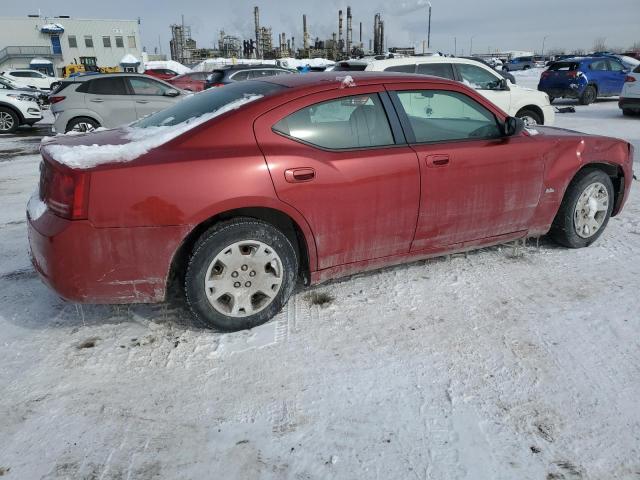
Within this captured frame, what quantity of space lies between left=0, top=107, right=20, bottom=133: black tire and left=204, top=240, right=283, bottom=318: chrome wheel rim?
13038mm

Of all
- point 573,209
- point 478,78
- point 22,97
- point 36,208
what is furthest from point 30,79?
point 573,209

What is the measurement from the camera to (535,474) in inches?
76.4

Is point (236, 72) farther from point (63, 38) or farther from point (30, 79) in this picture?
point (63, 38)

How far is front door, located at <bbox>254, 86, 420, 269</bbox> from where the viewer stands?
287 cm

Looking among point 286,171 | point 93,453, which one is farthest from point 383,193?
point 93,453

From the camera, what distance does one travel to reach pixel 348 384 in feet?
8.16

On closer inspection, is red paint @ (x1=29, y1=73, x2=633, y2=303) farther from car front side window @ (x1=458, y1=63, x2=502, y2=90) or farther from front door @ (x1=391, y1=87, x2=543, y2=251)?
car front side window @ (x1=458, y1=63, x2=502, y2=90)

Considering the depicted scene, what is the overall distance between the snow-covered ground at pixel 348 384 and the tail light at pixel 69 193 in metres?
0.83

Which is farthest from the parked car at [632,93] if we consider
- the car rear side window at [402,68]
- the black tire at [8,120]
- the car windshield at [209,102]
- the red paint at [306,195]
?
the black tire at [8,120]

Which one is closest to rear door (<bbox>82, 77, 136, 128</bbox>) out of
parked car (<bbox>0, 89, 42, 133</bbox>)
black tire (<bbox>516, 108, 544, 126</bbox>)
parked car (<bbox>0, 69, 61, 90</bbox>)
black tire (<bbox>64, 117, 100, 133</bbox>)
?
black tire (<bbox>64, 117, 100, 133</bbox>)

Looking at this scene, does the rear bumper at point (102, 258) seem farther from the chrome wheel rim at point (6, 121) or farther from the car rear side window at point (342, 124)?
the chrome wheel rim at point (6, 121)

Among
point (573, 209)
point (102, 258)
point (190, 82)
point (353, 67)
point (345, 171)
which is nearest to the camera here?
point (102, 258)

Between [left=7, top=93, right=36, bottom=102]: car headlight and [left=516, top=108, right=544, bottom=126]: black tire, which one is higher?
[left=7, top=93, right=36, bottom=102]: car headlight

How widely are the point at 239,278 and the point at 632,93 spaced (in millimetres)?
13596
